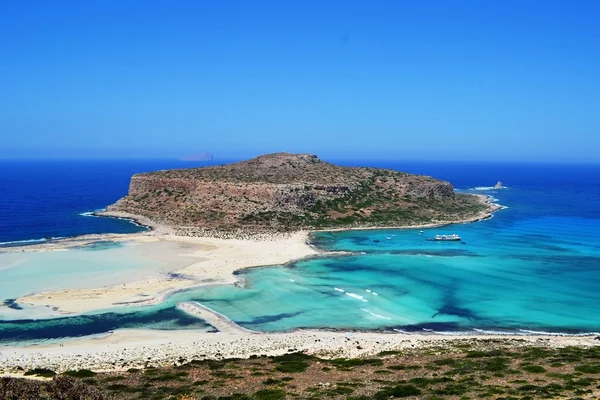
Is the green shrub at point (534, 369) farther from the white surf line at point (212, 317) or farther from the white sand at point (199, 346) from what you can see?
the white surf line at point (212, 317)

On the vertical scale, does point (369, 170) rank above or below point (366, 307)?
above

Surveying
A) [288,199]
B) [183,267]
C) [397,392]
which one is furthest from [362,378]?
[288,199]

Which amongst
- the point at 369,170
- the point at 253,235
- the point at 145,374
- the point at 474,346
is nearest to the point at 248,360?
the point at 145,374

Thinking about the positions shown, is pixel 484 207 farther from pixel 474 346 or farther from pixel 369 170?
pixel 474 346

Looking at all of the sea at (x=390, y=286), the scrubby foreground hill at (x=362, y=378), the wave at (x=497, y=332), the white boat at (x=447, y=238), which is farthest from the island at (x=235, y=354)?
the white boat at (x=447, y=238)

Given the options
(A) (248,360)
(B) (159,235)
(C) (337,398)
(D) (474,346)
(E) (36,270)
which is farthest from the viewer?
(B) (159,235)
